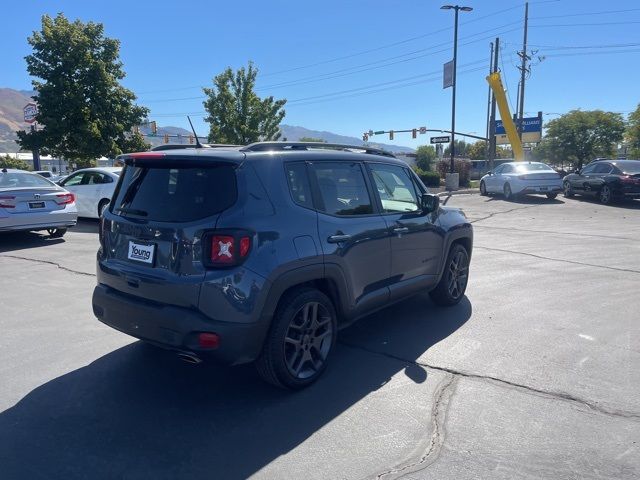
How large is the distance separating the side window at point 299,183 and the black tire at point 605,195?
60.1ft

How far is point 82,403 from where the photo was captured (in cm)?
378

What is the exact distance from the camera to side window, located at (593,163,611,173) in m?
19.5

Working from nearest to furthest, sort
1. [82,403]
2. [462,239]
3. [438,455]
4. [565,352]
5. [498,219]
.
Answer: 1. [438,455]
2. [82,403]
3. [565,352]
4. [462,239]
5. [498,219]

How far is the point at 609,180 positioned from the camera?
1900cm

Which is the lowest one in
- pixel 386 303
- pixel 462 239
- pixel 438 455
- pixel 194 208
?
pixel 438 455

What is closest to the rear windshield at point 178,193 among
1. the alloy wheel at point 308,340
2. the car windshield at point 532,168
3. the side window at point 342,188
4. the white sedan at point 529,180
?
the side window at point 342,188

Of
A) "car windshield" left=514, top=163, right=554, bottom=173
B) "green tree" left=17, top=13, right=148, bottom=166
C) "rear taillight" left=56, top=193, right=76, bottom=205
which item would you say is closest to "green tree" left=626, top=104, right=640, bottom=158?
"car windshield" left=514, top=163, right=554, bottom=173

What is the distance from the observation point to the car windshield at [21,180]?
993cm

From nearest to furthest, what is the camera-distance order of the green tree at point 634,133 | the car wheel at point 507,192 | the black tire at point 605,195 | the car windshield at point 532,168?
the black tire at point 605,195
the car windshield at point 532,168
the car wheel at point 507,192
the green tree at point 634,133

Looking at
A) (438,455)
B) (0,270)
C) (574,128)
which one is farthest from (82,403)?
(574,128)

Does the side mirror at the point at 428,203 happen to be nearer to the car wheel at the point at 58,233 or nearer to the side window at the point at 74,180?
the car wheel at the point at 58,233

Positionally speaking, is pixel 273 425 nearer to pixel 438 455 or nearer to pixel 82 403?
pixel 438 455

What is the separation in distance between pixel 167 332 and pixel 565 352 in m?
3.49

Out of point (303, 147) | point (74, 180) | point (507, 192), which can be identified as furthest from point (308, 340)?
point (507, 192)
